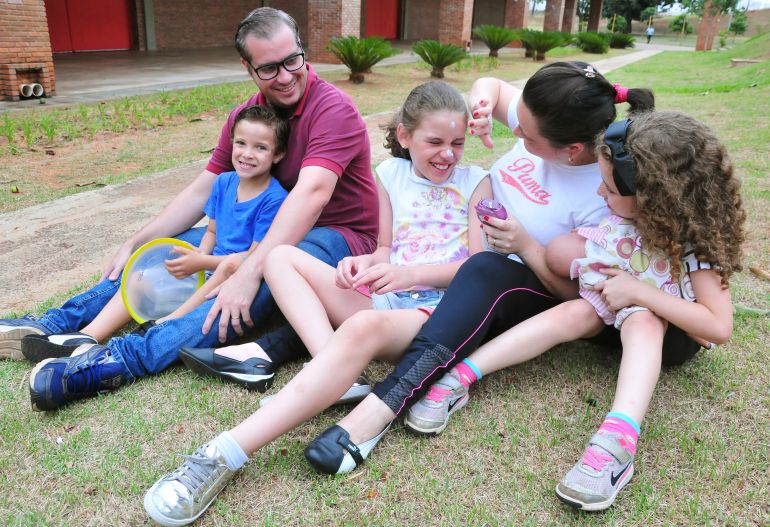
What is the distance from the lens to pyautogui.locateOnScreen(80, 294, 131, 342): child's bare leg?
2.71m

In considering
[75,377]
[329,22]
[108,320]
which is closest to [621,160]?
[75,377]

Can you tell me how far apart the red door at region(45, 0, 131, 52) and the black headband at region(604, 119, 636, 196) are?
16196 mm

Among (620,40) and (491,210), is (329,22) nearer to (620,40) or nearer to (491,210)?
(491,210)

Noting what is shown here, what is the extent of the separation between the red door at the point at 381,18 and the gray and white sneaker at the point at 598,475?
81.6ft

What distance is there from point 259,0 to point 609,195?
20.6 meters

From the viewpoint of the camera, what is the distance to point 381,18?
2634 centimetres

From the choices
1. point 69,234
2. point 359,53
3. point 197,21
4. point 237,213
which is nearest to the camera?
point 237,213

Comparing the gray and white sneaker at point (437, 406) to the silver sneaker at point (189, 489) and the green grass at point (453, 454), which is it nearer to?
the green grass at point (453, 454)

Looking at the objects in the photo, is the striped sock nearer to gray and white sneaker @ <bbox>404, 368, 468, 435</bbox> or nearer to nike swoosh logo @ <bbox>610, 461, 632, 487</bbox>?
nike swoosh logo @ <bbox>610, 461, 632, 487</bbox>

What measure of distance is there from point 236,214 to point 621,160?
163cm

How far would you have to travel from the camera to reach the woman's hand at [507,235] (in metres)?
2.21

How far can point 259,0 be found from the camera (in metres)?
20.5

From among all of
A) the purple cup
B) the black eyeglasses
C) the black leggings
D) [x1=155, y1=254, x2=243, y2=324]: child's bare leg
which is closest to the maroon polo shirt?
the black eyeglasses

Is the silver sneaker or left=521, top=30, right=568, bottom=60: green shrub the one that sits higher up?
left=521, top=30, right=568, bottom=60: green shrub
